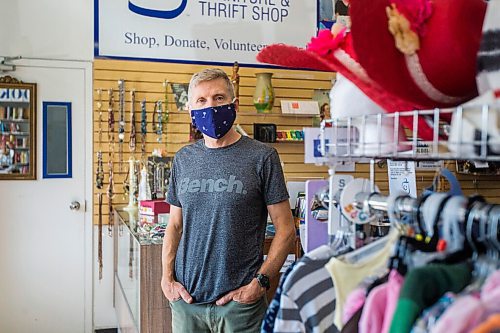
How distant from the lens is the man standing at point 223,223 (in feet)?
7.63

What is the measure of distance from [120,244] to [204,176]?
6.66 feet

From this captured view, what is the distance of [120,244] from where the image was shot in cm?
420

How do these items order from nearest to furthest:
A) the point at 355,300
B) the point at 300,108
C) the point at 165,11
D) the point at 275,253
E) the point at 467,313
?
the point at 467,313 → the point at 355,300 → the point at 275,253 → the point at 165,11 → the point at 300,108

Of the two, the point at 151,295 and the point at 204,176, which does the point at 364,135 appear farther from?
the point at 151,295

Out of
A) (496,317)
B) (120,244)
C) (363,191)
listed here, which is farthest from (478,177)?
(496,317)

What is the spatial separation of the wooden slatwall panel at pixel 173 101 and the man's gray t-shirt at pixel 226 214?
273cm

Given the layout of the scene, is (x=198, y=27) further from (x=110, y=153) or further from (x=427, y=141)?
(x=427, y=141)

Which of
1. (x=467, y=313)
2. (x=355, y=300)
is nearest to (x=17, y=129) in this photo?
(x=355, y=300)

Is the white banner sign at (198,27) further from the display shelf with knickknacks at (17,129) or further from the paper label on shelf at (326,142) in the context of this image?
the paper label on shelf at (326,142)

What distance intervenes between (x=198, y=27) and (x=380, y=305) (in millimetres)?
2924

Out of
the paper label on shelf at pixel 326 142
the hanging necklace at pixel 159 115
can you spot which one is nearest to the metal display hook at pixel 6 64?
the hanging necklace at pixel 159 115

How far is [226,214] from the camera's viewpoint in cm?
232

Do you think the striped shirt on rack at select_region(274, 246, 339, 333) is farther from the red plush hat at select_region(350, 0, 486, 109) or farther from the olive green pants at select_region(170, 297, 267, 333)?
the olive green pants at select_region(170, 297, 267, 333)

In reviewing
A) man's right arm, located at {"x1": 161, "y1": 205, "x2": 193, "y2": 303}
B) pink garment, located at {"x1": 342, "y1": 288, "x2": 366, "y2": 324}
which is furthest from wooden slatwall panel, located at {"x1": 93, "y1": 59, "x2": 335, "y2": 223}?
pink garment, located at {"x1": 342, "y1": 288, "x2": 366, "y2": 324}
